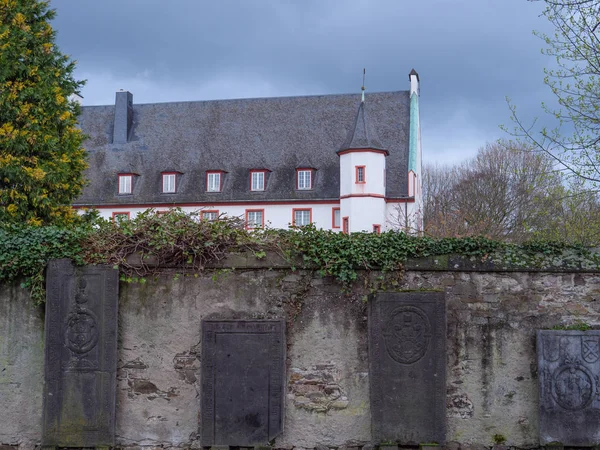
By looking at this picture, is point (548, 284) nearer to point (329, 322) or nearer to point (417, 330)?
point (417, 330)

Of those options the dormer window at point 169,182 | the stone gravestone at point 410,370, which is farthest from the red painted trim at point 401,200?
the stone gravestone at point 410,370

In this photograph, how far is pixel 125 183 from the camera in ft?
129

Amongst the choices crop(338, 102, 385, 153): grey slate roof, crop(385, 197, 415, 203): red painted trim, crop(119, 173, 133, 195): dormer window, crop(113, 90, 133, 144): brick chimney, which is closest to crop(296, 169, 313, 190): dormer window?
crop(338, 102, 385, 153): grey slate roof

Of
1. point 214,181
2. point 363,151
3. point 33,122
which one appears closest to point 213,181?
point 214,181

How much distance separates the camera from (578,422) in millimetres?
7625

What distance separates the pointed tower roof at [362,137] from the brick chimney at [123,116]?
13.6m

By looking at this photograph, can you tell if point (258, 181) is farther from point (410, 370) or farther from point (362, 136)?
point (410, 370)

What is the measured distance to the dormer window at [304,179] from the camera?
A: 123 feet

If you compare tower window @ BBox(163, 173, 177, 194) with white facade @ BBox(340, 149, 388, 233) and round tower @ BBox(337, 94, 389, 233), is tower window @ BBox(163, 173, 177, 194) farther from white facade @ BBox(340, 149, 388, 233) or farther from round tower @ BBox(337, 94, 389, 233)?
white facade @ BBox(340, 149, 388, 233)

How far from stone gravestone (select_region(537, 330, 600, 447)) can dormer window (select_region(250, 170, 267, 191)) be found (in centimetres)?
3086

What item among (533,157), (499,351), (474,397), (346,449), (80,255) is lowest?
(346,449)

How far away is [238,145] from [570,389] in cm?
3359

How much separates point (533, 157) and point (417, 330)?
27.7 m

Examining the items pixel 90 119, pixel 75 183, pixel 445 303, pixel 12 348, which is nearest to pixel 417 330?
pixel 445 303
